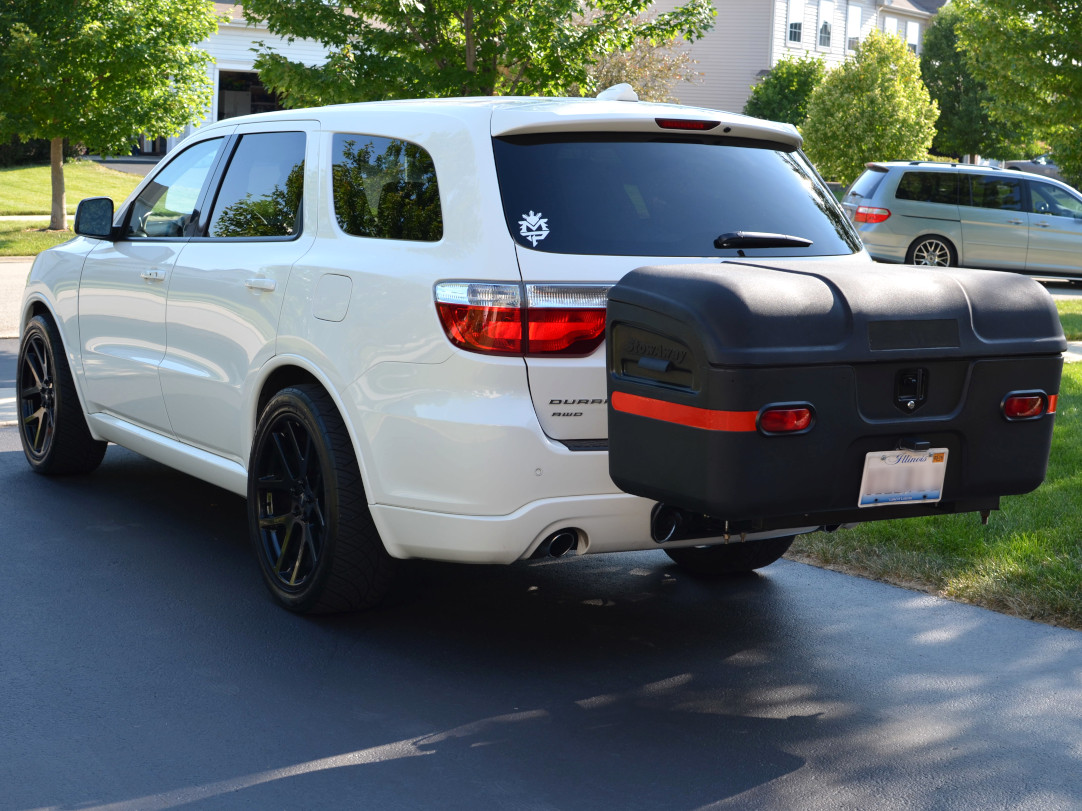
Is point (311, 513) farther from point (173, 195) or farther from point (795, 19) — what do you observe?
point (795, 19)

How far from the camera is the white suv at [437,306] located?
4117 millimetres

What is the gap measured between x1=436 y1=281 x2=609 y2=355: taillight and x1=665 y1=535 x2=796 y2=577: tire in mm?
1834

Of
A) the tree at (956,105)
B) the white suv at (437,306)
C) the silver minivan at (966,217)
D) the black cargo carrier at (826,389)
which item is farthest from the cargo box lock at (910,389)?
the tree at (956,105)

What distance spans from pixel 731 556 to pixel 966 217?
52.6 ft

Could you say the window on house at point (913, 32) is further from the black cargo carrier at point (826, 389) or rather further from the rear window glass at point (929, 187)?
the black cargo carrier at point (826, 389)

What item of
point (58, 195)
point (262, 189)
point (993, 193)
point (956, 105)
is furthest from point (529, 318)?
point (956, 105)

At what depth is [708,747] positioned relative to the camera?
12.7 feet

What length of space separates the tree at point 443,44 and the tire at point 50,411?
5.63 metres

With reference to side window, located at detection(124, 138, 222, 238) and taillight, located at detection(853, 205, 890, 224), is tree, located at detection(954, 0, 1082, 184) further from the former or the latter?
side window, located at detection(124, 138, 222, 238)

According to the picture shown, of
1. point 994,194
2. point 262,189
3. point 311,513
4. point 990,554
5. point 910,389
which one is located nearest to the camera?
point 910,389

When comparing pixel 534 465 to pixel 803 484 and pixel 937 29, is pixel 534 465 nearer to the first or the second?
pixel 803 484

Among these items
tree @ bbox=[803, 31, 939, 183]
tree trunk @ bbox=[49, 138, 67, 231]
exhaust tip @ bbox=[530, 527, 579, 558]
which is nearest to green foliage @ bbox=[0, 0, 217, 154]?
tree trunk @ bbox=[49, 138, 67, 231]

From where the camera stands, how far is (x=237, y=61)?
3981cm

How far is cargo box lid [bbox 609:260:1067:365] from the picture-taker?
3621 millimetres
